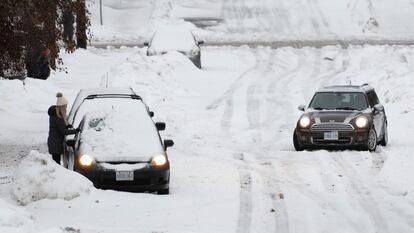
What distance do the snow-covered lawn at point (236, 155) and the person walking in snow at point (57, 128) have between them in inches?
58.5

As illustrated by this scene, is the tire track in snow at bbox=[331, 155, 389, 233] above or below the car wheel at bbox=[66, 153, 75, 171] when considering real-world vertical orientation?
below

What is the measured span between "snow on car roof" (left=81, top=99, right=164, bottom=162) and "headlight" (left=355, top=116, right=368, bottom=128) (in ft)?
18.0

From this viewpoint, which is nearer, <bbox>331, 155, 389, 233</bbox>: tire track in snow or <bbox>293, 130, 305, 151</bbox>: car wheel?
<bbox>331, 155, 389, 233</bbox>: tire track in snow

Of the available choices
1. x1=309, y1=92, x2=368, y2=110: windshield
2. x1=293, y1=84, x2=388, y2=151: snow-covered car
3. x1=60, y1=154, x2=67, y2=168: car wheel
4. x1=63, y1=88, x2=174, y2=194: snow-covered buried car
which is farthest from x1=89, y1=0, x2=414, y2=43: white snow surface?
x1=63, y1=88, x2=174, y2=194: snow-covered buried car

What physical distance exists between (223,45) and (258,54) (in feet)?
11.5

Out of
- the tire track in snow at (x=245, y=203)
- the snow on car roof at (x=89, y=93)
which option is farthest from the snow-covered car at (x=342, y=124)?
the snow on car roof at (x=89, y=93)

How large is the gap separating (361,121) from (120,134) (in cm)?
668

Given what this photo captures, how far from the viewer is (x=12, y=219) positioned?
1044 cm

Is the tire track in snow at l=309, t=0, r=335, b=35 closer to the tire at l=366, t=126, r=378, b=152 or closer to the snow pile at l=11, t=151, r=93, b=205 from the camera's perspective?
the tire at l=366, t=126, r=378, b=152

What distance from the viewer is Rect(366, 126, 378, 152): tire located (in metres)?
18.4

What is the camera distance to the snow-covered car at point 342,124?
18406mm

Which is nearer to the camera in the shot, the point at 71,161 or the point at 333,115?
the point at 71,161

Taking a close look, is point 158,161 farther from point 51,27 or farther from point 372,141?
point 372,141

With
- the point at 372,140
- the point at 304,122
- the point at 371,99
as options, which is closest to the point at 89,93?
the point at 304,122
